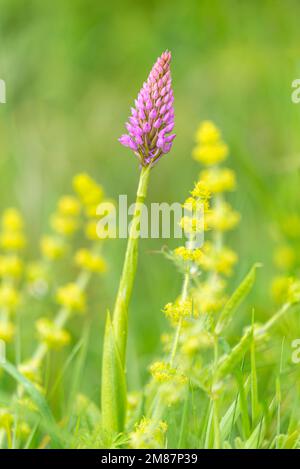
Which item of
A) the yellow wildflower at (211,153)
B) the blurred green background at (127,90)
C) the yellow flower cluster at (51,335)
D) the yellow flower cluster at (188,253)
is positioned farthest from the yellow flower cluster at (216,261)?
the blurred green background at (127,90)

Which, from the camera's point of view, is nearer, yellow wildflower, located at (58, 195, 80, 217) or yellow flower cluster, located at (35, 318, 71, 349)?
yellow flower cluster, located at (35, 318, 71, 349)

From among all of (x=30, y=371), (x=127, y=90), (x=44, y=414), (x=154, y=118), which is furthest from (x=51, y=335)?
(x=127, y=90)

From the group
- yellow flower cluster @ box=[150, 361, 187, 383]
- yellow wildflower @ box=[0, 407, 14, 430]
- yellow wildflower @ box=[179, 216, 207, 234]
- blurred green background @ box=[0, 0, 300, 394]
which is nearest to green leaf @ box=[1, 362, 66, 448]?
yellow wildflower @ box=[0, 407, 14, 430]

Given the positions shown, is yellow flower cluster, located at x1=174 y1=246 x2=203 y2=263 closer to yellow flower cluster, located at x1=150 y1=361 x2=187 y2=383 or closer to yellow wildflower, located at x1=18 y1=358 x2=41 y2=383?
yellow flower cluster, located at x1=150 y1=361 x2=187 y2=383

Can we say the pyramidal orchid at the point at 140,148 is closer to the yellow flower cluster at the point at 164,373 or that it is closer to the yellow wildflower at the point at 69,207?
the yellow flower cluster at the point at 164,373

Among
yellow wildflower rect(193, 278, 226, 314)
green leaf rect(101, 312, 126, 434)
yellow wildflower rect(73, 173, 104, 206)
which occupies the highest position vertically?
yellow wildflower rect(73, 173, 104, 206)

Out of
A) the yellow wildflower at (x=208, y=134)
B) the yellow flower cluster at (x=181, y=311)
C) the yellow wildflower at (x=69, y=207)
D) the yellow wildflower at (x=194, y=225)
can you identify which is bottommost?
the yellow flower cluster at (x=181, y=311)
